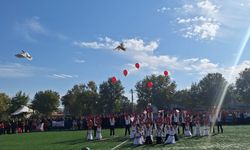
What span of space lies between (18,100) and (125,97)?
1022 inches

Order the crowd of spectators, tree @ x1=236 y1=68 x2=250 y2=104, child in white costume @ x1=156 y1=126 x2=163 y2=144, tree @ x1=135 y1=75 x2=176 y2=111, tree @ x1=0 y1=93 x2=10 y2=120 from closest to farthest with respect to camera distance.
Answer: child in white costume @ x1=156 y1=126 x2=163 y2=144 < the crowd of spectators < tree @ x1=0 y1=93 x2=10 y2=120 < tree @ x1=135 y1=75 x2=176 y2=111 < tree @ x1=236 y1=68 x2=250 y2=104

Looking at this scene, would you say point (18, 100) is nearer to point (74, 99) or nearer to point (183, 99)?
point (74, 99)

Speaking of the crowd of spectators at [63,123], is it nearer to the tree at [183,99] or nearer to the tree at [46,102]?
the tree at [46,102]

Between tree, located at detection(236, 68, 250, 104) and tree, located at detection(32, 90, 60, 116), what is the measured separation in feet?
167

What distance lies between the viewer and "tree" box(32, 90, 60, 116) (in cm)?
9356

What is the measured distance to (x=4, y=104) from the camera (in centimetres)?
8894

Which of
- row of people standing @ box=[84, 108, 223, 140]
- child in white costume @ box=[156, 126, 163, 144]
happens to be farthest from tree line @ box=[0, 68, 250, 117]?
child in white costume @ box=[156, 126, 163, 144]

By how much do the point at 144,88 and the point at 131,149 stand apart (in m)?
77.8

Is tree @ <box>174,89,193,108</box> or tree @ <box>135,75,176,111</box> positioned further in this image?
tree @ <box>174,89,193,108</box>

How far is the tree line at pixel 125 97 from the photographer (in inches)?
3590

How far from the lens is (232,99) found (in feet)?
358

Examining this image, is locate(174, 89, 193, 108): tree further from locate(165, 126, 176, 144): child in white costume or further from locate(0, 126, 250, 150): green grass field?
locate(165, 126, 176, 144): child in white costume

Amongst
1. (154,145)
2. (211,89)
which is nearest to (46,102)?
(211,89)

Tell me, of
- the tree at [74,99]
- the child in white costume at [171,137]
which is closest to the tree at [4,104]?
the tree at [74,99]
